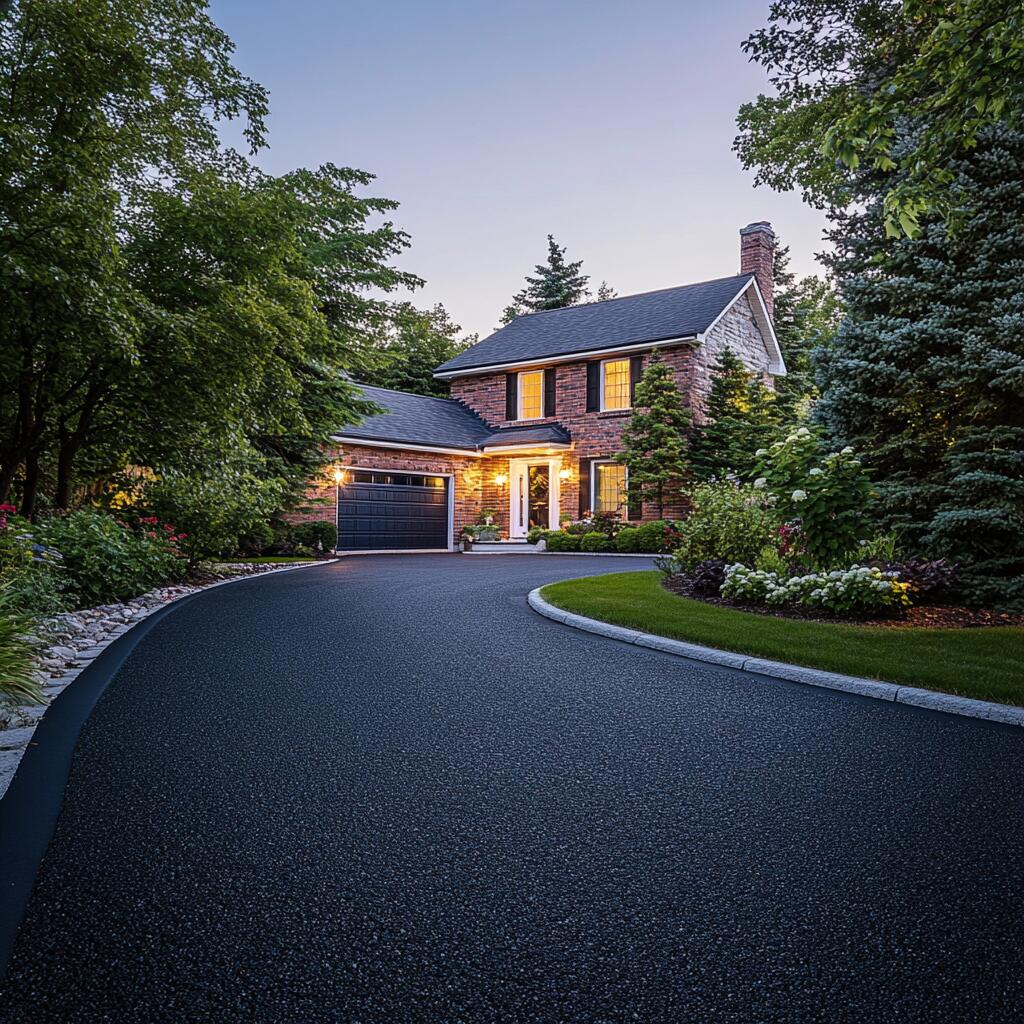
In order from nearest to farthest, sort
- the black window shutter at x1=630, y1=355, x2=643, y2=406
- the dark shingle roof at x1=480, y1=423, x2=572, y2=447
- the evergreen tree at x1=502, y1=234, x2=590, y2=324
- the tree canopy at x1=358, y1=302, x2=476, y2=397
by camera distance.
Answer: the black window shutter at x1=630, y1=355, x2=643, y2=406
the dark shingle roof at x1=480, y1=423, x2=572, y2=447
the tree canopy at x1=358, y1=302, x2=476, y2=397
the evergreen tree at x1=502, y1=234, x2=590, y2=324

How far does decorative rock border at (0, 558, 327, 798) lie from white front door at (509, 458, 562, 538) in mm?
12847

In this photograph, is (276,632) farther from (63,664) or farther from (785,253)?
(785,253)

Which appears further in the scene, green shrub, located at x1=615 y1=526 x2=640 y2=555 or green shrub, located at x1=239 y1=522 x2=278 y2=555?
green shrub, located at x1=615 y1=526 x2=640 y2=555

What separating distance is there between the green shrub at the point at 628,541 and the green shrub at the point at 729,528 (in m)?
7.49

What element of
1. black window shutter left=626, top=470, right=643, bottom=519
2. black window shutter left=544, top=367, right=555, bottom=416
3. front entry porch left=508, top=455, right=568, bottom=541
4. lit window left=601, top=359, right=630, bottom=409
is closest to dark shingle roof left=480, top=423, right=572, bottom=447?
black window shutter left=544, top=367, right=555, bottom=416

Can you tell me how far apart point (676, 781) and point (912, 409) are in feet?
25.0

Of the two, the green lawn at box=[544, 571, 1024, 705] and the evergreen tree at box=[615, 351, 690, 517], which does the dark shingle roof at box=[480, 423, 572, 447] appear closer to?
the evergreen tree at box=[615, 351, 690, 517]

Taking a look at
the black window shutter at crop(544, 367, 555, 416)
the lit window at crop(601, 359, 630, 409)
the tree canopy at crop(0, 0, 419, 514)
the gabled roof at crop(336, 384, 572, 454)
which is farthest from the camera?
the black window shutter at crop(544, 367, 555, 416)

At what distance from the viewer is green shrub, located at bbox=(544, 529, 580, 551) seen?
65.2 feet

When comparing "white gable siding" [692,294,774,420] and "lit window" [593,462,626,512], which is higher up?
"white gable siding" [692,294,774,420]

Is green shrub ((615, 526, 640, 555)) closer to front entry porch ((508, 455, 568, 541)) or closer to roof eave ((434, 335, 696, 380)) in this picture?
front entry porch ((508, 455, 568, 541))

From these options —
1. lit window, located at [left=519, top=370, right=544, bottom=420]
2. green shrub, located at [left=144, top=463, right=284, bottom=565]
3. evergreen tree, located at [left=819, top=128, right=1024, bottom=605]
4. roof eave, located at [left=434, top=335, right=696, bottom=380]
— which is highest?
roof eave, located at [left=434, top=335, right=696, bottom=380]

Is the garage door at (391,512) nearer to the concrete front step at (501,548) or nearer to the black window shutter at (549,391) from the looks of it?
the concrete front step at (501,548)

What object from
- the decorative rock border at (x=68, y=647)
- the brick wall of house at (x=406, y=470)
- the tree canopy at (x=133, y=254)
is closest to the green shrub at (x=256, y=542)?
the brick wall of house at (x=406, y=470)
